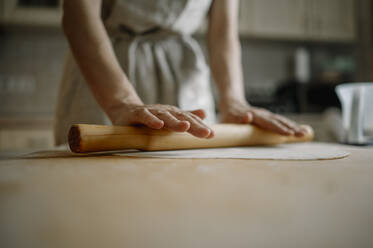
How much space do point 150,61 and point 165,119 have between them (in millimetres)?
473

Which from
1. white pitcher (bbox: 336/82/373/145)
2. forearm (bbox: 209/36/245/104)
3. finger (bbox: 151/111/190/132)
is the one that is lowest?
white pitcher (bbox: 336/82/373/145)

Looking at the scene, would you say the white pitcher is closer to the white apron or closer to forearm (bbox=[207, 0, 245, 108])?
forearm (bbox=[207, 0, 245, 108])

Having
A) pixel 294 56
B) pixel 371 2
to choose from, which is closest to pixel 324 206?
pixel 294 56

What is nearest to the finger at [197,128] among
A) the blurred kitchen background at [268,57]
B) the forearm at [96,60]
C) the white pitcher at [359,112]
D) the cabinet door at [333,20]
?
the forearm at [96,60]

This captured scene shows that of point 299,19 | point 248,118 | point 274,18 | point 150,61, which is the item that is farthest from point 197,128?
point 299,19

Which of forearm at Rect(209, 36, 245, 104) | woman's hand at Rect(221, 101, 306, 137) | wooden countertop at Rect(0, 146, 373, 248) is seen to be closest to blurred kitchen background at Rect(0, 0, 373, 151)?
forearm at Rect(209, 36, 245, 104)

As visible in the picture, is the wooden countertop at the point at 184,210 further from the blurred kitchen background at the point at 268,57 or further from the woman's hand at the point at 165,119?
the blurred kitchen background at the point at 268,57

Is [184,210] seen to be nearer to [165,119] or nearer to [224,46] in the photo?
[165,119]

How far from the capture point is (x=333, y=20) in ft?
8.79

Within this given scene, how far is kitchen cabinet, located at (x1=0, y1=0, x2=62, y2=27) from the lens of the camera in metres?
2.12

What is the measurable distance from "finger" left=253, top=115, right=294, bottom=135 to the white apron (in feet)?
0.91

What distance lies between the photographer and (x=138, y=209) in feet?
0.70

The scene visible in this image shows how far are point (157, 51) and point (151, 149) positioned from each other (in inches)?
20.2

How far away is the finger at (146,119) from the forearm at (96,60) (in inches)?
3.5
